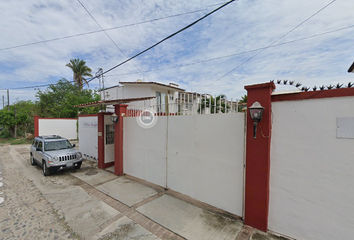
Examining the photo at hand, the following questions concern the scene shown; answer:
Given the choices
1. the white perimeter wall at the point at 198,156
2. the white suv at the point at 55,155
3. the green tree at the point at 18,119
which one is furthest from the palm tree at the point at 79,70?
the white perimeter wall at the point at 198,156

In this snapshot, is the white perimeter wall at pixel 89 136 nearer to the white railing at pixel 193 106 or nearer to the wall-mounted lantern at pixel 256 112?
the white railing at pixel 193 106

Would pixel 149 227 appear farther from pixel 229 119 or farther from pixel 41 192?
pixel 41 192

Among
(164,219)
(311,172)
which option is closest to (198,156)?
(164,219)

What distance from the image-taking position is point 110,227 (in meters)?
3.21

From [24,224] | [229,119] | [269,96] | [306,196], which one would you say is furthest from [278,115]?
[24,224]

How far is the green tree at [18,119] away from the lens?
17016mm

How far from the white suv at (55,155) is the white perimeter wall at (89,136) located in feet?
3.52

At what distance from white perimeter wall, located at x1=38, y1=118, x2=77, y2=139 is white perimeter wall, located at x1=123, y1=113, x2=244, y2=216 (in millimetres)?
15096

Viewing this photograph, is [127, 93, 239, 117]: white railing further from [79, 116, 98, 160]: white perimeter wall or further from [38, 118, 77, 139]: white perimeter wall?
[38, 118, 77, 139]: white perimeter wall

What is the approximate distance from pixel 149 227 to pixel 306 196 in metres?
3.05

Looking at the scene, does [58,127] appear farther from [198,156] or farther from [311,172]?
[311,172]

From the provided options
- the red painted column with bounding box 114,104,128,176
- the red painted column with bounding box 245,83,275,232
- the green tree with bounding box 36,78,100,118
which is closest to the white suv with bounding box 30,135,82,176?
the red painted column with bounding box 114,104,128,176

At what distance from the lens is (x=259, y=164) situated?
304 cm

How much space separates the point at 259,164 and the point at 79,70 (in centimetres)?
2870
